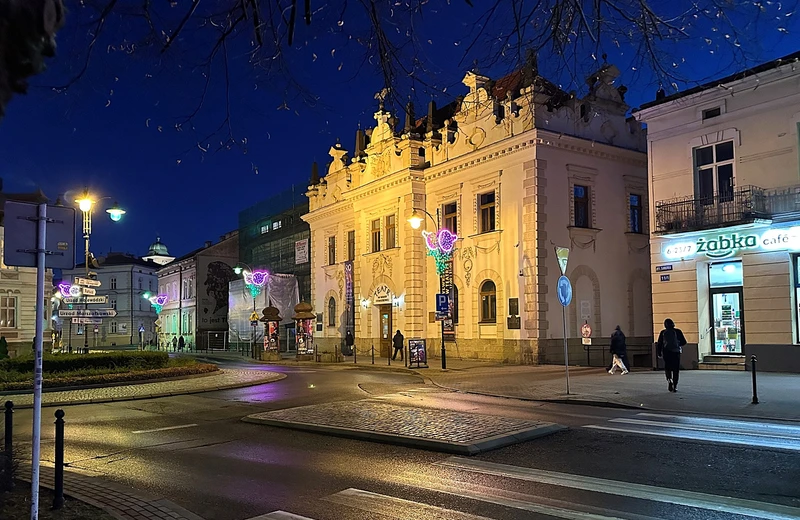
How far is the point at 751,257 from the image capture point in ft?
68.7

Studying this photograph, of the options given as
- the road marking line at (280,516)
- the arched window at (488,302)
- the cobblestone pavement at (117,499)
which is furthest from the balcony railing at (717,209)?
the cobblestone pavement at (117,499)

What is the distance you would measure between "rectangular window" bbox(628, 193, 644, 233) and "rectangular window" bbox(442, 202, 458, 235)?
8667mm

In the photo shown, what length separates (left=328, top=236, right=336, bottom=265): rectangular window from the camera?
142 feet

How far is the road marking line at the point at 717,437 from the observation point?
940cm

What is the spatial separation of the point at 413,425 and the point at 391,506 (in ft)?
15.5

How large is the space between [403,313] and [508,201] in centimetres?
919

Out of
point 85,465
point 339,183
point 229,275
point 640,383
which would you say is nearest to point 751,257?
point 640,383

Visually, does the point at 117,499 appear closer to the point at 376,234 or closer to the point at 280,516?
the point at 280,516

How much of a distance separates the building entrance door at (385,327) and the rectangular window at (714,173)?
18.3 meters

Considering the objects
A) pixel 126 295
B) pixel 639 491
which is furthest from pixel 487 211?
pixel 126 295

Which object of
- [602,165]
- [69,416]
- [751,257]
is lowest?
[69,416]

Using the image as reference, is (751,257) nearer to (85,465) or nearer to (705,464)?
(705,464)

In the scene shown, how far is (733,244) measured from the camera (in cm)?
2138

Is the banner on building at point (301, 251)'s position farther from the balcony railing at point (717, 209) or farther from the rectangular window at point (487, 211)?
the balcony railing at point (717, 209)
